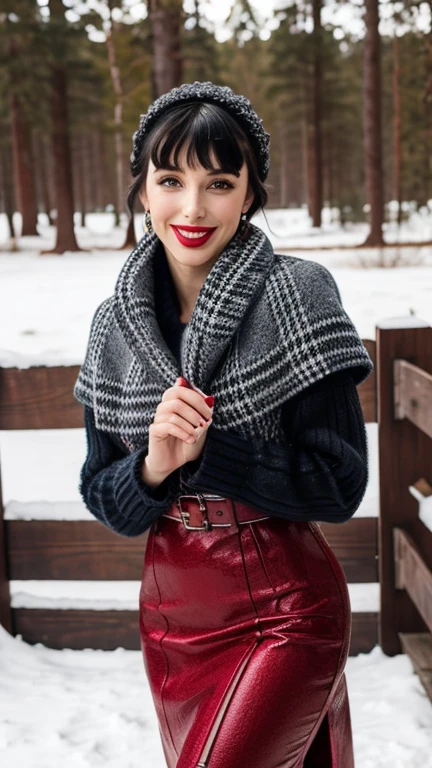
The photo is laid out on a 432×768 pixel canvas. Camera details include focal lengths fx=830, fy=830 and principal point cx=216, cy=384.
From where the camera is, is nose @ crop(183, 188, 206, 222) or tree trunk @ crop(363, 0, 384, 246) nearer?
nose @ crop(183, 188, 206, 222)

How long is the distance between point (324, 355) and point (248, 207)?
433mm

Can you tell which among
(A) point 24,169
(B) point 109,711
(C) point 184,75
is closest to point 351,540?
(B) point 109,711

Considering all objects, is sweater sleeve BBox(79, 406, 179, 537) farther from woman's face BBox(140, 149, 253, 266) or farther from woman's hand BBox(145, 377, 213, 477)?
woman's face BBox(140, 149, 253, 266)

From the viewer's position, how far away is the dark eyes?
5.76 ft

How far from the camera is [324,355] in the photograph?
1.68 meters

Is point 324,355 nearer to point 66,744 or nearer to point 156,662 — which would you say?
point 156,662

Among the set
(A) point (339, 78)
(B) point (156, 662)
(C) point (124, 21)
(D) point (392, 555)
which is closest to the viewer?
(B) point (156, 662)

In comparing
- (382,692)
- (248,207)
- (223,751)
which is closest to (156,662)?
(223,751)

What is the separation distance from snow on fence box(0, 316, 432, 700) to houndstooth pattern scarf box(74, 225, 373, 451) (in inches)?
55.2

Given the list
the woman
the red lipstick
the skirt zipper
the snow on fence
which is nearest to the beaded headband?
the woman

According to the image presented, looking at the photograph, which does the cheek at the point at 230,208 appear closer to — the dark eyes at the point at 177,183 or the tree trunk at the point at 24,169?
the dark eyes at the point at 177,183

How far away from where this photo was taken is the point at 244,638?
1.63 meters

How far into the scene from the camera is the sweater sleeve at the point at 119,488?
1742 millimetres

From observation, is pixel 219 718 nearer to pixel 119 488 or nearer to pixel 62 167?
pixel 119 488
